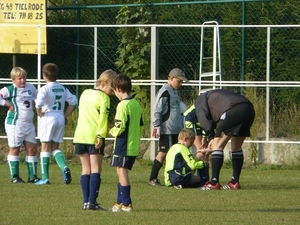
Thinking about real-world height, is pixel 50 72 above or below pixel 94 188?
above

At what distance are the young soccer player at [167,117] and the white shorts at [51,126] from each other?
1.43m

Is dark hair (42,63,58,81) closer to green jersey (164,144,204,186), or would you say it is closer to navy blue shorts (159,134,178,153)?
navy blue shorts (159,134,178,153)

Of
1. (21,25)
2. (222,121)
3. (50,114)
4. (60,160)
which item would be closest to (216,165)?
(222,121)

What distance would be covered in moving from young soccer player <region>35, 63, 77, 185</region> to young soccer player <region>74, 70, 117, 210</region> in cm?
285

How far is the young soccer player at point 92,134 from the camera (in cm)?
1015

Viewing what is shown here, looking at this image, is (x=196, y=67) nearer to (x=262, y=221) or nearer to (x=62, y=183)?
(x=62, y=183)

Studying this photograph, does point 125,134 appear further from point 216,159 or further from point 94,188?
point 216,159

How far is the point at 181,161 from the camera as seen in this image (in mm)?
12922

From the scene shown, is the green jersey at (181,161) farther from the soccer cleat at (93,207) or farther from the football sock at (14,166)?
the soccer cleat at (93,207)

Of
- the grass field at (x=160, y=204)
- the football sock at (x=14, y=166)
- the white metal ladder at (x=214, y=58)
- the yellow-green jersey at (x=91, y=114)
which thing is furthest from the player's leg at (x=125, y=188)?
the white metal ladder at (x=214, y=58)

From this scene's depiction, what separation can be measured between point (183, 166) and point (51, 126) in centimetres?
209

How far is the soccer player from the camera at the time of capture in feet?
41.1

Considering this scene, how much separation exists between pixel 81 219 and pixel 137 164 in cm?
822

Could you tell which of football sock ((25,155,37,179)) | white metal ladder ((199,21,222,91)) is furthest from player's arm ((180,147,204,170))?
white metal ladder ((199,21,222,91))
